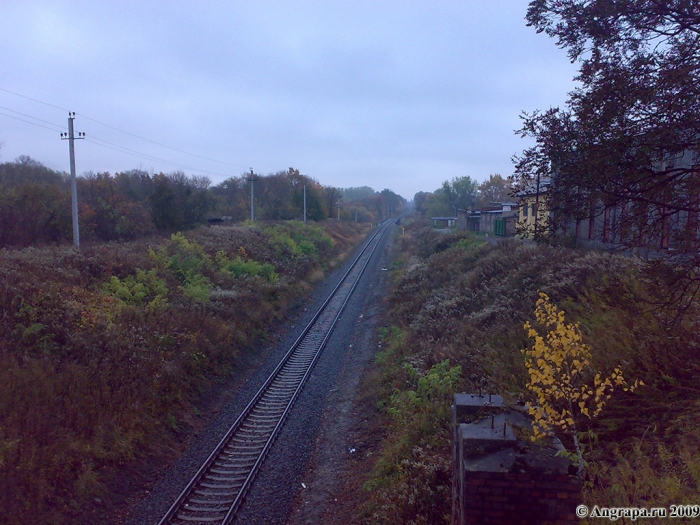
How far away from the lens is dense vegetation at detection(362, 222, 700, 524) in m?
5.07

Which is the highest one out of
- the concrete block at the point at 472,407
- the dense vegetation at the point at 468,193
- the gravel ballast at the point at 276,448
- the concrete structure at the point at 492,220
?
the dense vegetation at the point at 468,193

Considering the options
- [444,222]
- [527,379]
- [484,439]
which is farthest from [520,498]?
[444,222]

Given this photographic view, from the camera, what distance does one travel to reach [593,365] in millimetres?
7125

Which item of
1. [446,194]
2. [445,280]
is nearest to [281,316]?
[445,280]

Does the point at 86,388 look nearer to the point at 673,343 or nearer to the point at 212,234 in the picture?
the point at 673,343

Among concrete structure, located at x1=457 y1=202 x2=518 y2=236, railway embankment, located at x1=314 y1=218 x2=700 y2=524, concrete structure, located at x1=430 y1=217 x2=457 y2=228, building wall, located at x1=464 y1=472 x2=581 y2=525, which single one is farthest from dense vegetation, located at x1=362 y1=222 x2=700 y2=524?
concrete structure, located at x1=430 y1=217 x2=457 y2=228

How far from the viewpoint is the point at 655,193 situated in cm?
560

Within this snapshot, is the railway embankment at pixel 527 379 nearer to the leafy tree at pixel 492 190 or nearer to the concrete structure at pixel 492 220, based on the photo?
the concrete structure at pixel 492 220

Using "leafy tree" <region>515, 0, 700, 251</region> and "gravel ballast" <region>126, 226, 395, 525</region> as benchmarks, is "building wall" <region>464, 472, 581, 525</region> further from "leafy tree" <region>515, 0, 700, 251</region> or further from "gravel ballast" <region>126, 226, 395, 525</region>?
"gravel ballast" <region>126, 226, 395, 525</region>

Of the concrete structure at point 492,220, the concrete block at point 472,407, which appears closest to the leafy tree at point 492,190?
the concrete structure at point 492,220

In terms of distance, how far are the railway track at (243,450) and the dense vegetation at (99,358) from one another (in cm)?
131

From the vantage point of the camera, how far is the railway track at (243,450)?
7781 millimetres

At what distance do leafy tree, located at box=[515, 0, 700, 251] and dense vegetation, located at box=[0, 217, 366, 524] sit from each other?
9.01 metres

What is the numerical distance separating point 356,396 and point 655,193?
359 inches
